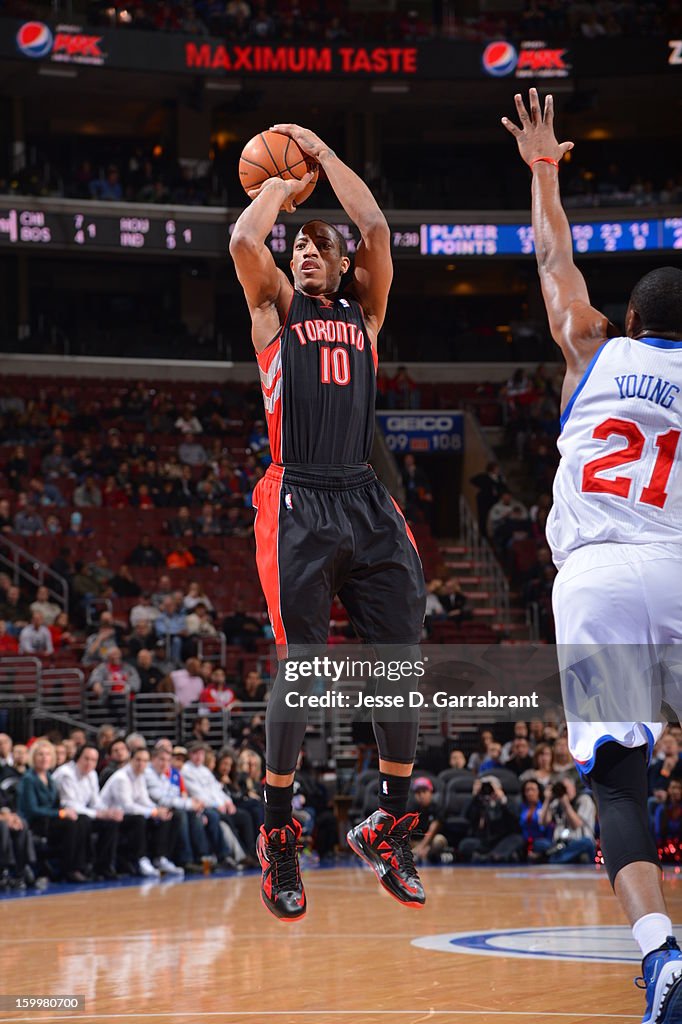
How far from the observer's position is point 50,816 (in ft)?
49.3

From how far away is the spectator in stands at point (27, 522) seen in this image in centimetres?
2252

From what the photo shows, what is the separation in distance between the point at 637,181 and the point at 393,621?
27203 millimetres

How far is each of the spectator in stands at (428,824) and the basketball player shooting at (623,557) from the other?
489 inches

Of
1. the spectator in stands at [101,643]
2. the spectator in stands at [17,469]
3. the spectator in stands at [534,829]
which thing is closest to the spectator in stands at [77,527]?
the spectator in stands at [17,469]

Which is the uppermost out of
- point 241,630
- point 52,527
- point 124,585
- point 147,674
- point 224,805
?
point 52,527

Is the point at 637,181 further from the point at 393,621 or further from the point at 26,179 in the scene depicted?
the point at 393,621

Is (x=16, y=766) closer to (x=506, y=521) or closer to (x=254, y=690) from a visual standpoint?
(x=254, y=690)

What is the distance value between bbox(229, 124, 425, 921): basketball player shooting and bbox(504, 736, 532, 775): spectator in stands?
11392 mm

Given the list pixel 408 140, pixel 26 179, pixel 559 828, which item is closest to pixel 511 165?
pixel 408 140

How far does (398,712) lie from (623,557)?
1.85 metres

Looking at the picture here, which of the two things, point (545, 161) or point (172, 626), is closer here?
point (545, 161)

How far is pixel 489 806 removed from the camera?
17.2 meters

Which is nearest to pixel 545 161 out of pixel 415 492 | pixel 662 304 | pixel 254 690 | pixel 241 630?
pixel 662 304

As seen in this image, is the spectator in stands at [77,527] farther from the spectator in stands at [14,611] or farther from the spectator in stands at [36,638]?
the spectator in stands at [36,638]
